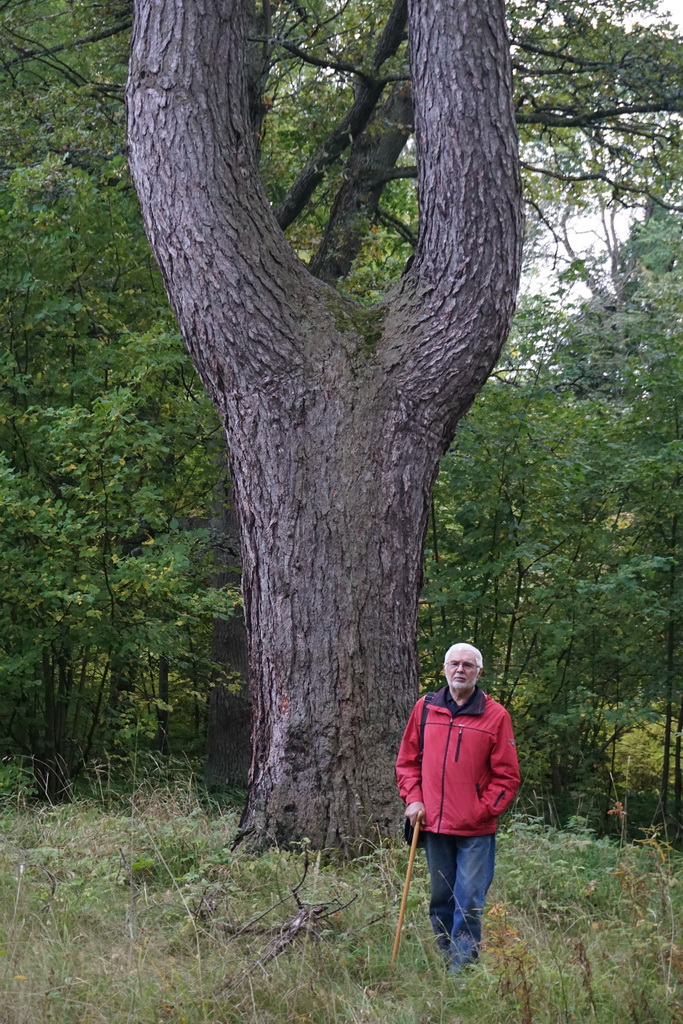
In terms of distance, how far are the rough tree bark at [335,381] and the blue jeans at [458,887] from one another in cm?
111

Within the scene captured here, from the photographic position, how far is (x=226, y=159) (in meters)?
6.27

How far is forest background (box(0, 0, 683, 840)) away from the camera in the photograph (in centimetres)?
852

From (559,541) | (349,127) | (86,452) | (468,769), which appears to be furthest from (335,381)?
(349,127)

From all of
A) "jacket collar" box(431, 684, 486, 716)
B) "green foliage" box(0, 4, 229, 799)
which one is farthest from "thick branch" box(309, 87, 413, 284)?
"jacket collar" box(431, 684, 486, 716)

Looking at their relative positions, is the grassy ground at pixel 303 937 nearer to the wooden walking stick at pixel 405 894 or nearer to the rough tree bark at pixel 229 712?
the wooden walking stick at pixel 405 894

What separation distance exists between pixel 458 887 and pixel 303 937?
71cm

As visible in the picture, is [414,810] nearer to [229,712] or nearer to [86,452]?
[86,452]

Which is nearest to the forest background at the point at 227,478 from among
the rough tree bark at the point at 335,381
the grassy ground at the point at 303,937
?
the rough tree bark at the point at 335,381

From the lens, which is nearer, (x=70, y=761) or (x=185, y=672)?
(x=70, y=761)

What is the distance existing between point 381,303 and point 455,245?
64 centimetres

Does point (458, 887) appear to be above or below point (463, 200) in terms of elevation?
below

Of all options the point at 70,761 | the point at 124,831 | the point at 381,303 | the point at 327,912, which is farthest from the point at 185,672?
the point at 327,912

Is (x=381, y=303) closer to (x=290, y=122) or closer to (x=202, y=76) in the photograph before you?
(x=202, y=76)

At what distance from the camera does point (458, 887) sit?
4.53 m
